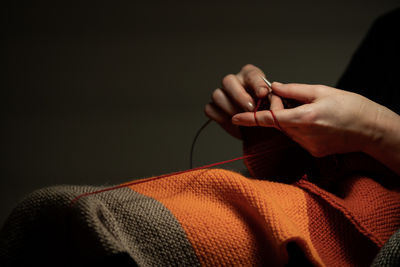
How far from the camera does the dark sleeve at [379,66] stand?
2.22 ft

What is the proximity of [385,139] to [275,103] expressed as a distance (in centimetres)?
16

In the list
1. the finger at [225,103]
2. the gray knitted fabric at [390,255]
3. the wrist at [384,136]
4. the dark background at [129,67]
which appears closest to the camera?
the gray knitted fabric at [390,255]

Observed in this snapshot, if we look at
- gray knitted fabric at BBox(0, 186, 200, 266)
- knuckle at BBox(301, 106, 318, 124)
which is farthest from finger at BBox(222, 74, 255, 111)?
gray knitted fabric at BBox(0, 186, 200, 266)

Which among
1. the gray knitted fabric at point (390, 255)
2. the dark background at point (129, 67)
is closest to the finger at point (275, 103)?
the gray knitted fabric at point (390, 255)

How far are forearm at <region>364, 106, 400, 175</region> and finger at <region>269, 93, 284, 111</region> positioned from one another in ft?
0.40

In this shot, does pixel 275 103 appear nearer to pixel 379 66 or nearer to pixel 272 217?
pixel 272 217

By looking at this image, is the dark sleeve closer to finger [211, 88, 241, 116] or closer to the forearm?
the forearm

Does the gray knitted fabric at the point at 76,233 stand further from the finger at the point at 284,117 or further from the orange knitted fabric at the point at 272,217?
the finger at the point at 284,117

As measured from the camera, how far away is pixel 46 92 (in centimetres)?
108

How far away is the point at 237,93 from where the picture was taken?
1.82 ft

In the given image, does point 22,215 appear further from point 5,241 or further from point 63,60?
point 63,60

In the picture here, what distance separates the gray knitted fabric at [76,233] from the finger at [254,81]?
24 cm

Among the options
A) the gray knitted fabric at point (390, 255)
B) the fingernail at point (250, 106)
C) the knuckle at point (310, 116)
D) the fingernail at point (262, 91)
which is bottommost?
the gray knitted fabric at point (390, 255)

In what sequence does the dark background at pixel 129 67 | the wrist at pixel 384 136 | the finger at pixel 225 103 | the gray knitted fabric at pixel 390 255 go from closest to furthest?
1. the gray knitted fabric at pixel 390 255
2. the wrist at pixel 384 136
3. the finger at pixel 225 103
4. the dark background at pixel 129 67
